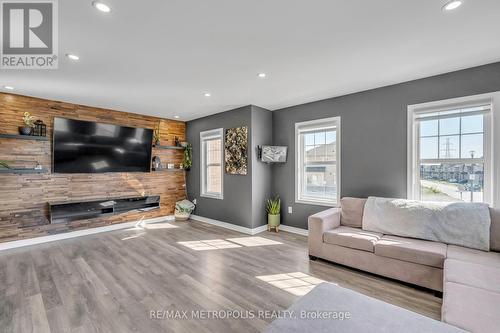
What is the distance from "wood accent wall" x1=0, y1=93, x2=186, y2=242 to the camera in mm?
3662

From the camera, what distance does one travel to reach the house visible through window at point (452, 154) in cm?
279

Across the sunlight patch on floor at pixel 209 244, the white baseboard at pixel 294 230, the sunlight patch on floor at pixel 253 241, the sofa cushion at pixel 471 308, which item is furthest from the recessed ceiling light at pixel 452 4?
the sunlight patch on floor at pixel 209 244

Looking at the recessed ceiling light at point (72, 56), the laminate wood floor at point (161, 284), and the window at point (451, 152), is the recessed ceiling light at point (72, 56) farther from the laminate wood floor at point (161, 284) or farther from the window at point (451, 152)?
the window at point (451, 152)

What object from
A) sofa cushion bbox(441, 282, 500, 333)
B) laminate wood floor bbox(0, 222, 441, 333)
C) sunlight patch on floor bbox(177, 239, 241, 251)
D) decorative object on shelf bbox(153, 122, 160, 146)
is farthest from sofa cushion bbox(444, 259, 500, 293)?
decorative object on shelf bbox(153, 122, 160, 146)

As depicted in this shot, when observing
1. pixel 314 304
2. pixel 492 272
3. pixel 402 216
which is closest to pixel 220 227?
pixel 402 216

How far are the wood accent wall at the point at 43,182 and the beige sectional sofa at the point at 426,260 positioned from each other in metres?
4.09

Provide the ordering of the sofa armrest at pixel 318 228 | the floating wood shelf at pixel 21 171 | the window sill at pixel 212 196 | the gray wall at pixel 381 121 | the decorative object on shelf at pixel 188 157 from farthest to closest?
the decorative object on shelf at pixel 188 157 → the window sill at pixel 212 196 → the floating wood shelf at pixel 21 171 → the sofa armrest at pixel 318 228 → the gray wall at pixel 381 121

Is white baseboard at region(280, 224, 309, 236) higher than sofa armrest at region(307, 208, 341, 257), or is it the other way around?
sofa armrest at region(307, 208, 341, 257)

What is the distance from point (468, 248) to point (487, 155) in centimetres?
117

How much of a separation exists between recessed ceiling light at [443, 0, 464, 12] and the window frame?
63.4 inches

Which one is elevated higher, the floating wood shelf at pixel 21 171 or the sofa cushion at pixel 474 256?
the floating wood shelf at pixel 21 171

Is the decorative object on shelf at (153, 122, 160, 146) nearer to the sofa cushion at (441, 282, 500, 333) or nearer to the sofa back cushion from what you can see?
the sofa cushion at (441, 282, 500, 333)

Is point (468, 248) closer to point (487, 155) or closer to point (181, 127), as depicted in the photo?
point (487, 155)

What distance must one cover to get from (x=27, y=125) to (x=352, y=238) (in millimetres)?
5330
